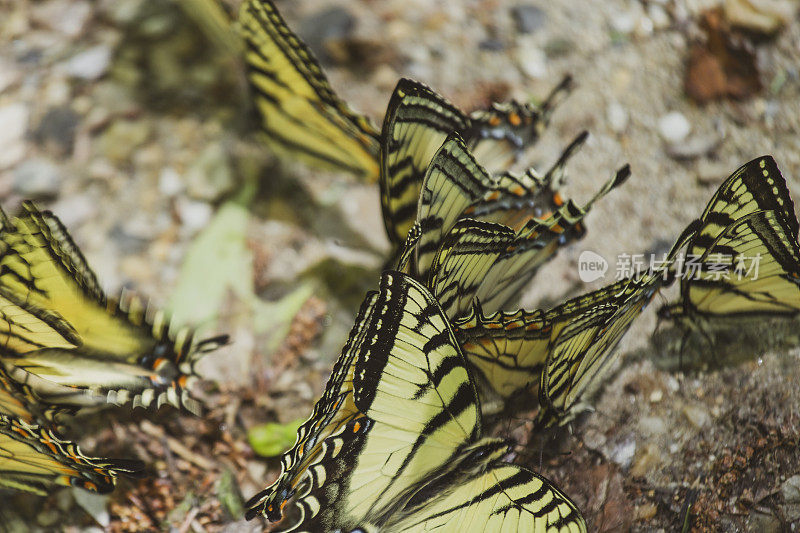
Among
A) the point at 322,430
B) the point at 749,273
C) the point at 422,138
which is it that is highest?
the point at 422,138

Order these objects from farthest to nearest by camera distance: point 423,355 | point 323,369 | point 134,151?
point 134,151 → point 323,369 → point 423,355

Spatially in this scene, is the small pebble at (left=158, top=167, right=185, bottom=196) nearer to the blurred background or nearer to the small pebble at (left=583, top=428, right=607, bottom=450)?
the blurred background

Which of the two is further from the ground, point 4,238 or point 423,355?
point 4,238

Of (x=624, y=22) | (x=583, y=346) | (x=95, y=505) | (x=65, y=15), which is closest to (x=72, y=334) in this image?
(x=95, y=505)

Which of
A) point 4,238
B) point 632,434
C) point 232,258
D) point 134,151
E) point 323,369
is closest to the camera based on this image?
point 4,238

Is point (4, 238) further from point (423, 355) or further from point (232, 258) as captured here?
point (423, 355)

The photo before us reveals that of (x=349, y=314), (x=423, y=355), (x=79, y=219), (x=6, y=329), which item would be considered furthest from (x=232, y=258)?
(x=423, y=355)

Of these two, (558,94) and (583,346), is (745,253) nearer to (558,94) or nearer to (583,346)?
(583,346)

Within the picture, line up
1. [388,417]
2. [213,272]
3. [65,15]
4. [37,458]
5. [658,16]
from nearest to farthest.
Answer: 1. [388,417]
2. [37,458]
3. [213,272]
4. [658,16]
5. [65,15]
